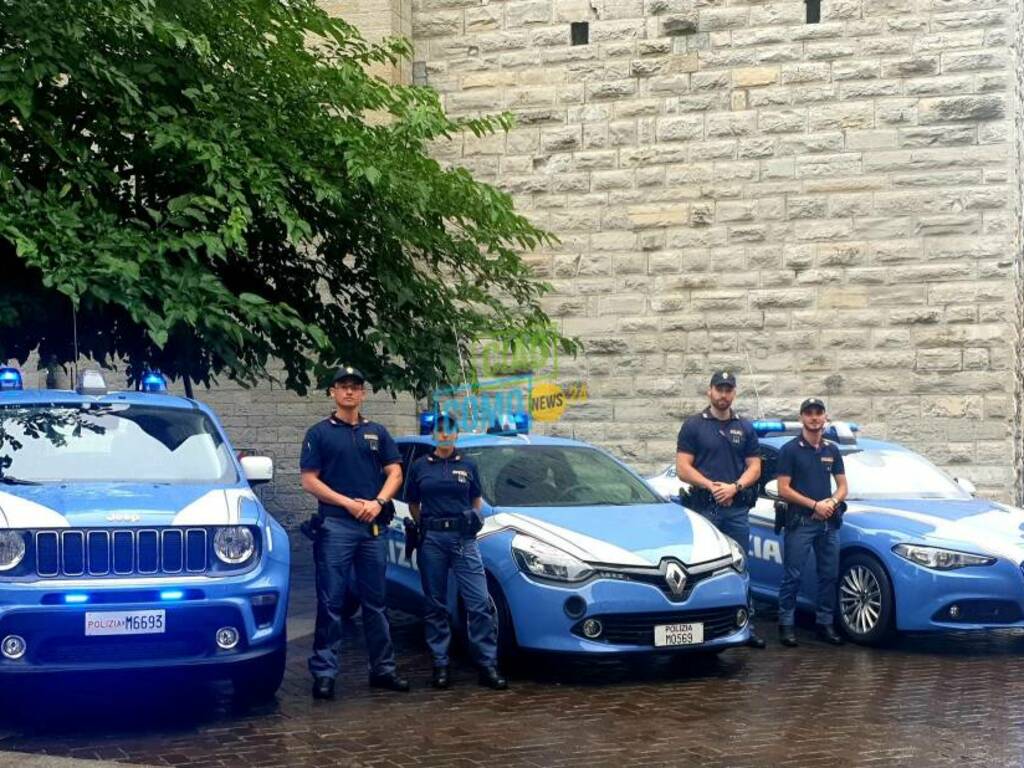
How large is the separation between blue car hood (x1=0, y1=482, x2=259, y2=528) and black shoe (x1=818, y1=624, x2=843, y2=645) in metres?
4.45

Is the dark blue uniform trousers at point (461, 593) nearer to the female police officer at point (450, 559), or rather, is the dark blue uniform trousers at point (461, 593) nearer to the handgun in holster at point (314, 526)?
the female police officer at point (450, 559)

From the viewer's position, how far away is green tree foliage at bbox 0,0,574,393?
1071 centimetres

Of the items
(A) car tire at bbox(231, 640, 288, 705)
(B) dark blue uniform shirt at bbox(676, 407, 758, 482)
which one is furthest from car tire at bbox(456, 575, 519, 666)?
(B) dark blue uniform shirt at bbox(676, 407, 758, 482)

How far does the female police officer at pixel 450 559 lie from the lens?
9266 millimetres

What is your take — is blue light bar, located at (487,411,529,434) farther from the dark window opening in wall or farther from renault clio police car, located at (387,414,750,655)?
the dark window opening in wall

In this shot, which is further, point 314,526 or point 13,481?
point 314,526

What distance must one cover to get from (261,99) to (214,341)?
221 cm

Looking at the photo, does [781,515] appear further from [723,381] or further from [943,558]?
[943,558]

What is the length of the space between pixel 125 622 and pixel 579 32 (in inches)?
431

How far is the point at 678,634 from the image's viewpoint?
9367mm

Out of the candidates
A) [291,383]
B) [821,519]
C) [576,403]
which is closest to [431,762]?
[821,519]

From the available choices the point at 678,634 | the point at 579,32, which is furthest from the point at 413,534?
the point at 579,32

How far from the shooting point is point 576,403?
17.0 metres

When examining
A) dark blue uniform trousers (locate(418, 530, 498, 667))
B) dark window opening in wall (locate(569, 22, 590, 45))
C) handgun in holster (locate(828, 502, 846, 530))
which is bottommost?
dark blue uniform trousers (locate(418, 530, 498, 667))
